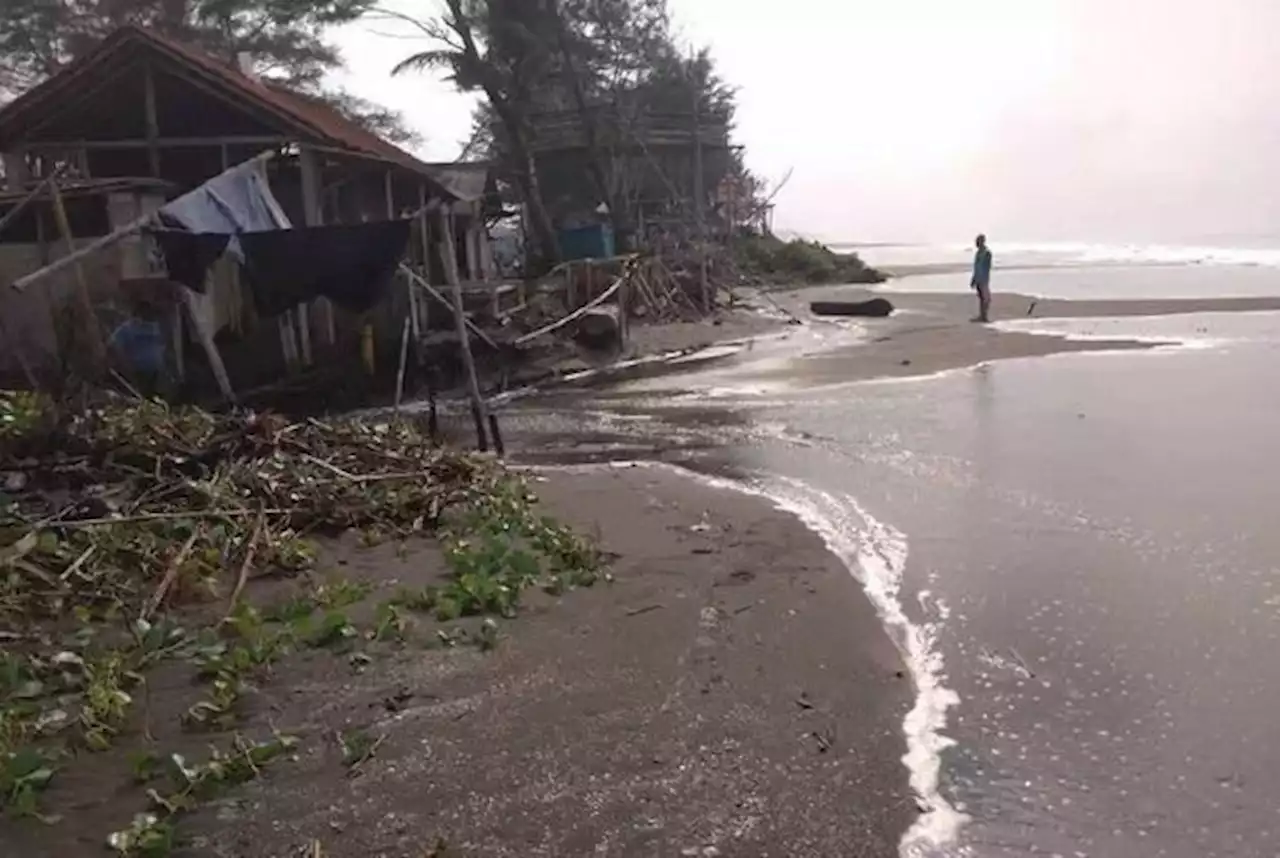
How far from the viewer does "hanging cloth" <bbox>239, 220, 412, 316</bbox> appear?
13742 millimetres

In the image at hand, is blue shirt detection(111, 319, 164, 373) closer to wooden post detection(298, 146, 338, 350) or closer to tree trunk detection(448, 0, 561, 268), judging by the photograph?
wooden post detection(298, 146, 338, 350)

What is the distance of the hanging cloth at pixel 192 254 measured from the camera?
42.0 feet

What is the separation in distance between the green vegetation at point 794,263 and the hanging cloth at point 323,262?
31504mm

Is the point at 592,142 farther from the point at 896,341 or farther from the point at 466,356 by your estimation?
the point at 466,356

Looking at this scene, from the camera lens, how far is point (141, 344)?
51.2 feet

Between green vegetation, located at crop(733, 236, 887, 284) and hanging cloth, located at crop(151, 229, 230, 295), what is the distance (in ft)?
108

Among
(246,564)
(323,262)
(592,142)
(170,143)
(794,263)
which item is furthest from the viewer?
Answer: (794,263)

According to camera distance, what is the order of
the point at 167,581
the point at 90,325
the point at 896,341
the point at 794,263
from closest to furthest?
the point at 167,581, the point at 90,325, the point at 896,341, the point at 794,263

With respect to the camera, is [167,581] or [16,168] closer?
[167,581]

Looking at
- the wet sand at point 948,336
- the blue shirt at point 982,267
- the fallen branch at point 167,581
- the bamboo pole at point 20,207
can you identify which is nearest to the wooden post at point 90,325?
the bamboo pole at point 20,207

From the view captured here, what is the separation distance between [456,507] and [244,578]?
2.32 meters

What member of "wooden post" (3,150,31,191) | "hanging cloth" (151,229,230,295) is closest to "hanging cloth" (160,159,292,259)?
"hanging cloth" (151,229,230,295)

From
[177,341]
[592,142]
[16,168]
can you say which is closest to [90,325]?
[177,341]

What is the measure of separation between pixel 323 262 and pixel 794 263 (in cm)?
3525
